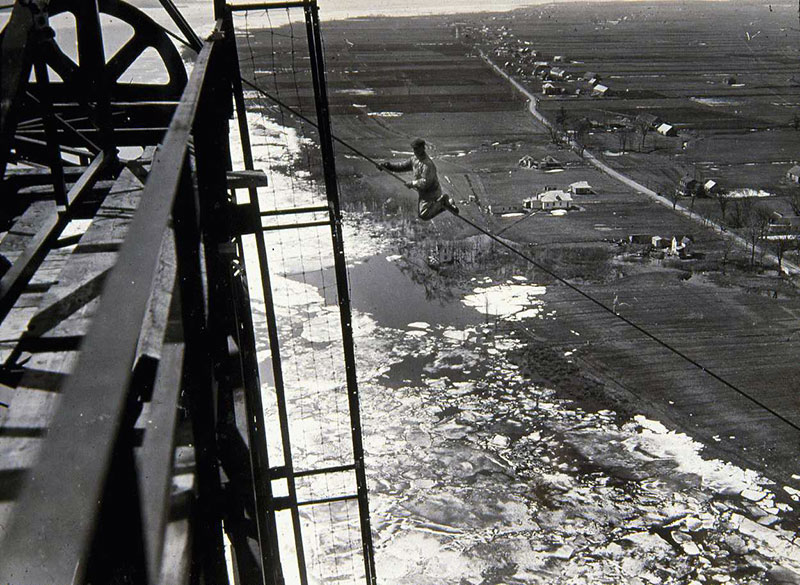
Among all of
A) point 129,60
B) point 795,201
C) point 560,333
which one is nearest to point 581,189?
point 795,201

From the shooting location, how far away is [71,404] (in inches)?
43.1

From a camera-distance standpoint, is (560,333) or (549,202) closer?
(560,333)

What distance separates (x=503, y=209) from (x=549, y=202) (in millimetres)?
2757

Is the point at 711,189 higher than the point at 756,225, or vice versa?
the point at 711,189

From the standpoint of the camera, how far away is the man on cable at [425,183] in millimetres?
12245

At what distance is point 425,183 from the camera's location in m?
12.8

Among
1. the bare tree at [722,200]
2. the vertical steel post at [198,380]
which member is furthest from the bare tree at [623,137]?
the vertical steel post at [198,380]

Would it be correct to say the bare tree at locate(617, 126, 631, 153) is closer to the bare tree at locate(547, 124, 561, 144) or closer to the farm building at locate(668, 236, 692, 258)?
the bare tree at locate(547, 124, 561, 144)

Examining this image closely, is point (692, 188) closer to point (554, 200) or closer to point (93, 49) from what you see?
point (554, 200)

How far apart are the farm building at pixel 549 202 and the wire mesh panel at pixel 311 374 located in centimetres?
1230

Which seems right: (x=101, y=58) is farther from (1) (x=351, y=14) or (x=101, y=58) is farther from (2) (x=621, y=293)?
(1) (x=351, y=14)

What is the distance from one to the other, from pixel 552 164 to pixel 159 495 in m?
53.7

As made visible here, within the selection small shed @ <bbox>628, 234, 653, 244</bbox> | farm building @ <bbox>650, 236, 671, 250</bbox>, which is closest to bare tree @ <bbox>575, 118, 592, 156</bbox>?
small shed @ <bbox>628, 234, 653, 244</bbox>

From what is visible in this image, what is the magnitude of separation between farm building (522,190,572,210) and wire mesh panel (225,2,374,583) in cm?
1230
